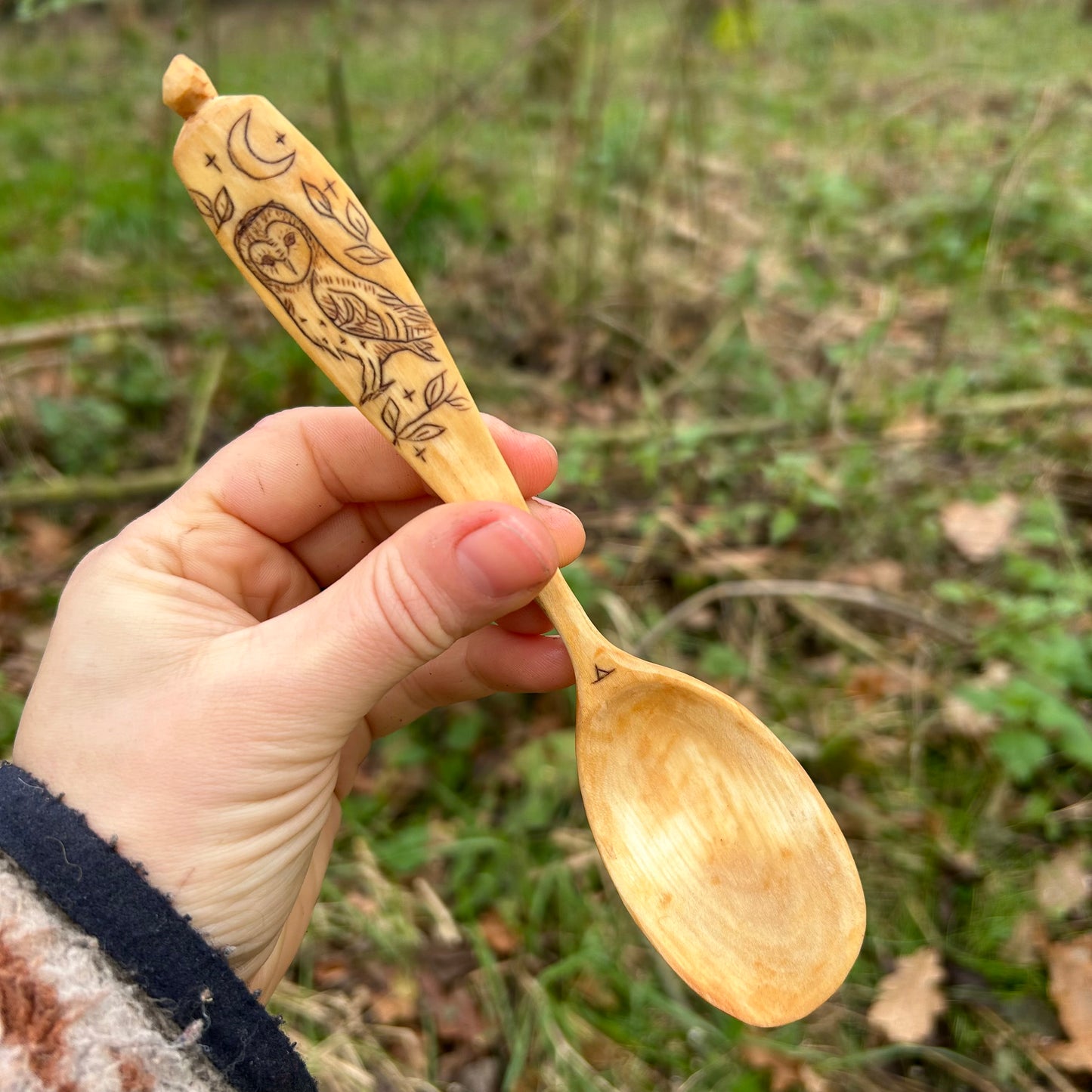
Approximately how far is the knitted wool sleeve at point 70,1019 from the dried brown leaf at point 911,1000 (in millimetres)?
1007

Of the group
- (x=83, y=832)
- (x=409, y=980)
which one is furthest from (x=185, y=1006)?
(x=409, y=980)

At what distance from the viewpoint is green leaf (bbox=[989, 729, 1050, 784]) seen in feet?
4.45

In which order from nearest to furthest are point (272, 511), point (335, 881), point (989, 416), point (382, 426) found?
1. point (382, 426)
2. point (272, 511)
3. point (335, 881)
4. point (989, 416)

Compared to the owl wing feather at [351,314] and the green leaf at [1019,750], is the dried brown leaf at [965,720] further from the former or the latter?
the owl wing feather at [351,314]

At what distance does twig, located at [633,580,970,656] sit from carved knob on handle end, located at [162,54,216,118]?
3.85 ft

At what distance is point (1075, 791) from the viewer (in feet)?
4.83

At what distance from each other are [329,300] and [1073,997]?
5.01 feet

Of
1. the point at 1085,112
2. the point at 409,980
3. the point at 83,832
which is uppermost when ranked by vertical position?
the point at 83,832

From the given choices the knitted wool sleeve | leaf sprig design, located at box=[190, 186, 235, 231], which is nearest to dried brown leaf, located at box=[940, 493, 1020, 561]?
leaf sprig design, located at box=[190, 186, 235, 231]

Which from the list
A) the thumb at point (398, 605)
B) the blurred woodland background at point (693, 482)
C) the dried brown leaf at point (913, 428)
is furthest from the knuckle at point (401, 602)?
the dried brown leaf at point (913, 428)

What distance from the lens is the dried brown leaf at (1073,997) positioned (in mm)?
1201

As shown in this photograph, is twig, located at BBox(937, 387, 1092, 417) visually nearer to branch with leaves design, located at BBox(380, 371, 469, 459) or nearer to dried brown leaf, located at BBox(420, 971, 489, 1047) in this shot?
branch with leaves design, located at BBox(380, 371, 469, 459)

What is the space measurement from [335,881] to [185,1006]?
0.70 metres

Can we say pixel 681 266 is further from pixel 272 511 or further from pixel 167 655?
pixel 167 655
